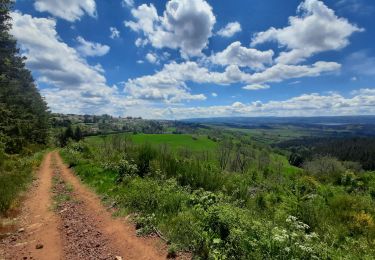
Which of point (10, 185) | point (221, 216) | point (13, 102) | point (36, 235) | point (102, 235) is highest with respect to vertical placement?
point (13, 102)

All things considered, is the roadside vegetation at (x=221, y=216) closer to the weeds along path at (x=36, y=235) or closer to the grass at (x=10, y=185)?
the weeds along path at (x=36, y=235)

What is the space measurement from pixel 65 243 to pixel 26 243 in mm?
1018


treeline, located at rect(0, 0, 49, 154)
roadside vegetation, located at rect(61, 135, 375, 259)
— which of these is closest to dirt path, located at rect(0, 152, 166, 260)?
roadside vegetation, located at rect(61, 135, 375, 259)

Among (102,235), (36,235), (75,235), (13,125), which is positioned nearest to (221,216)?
(102,235)

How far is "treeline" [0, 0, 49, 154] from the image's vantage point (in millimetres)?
23031

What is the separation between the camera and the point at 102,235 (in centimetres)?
775

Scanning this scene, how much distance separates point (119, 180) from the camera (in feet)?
43.4

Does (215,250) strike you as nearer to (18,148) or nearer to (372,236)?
(372,236)

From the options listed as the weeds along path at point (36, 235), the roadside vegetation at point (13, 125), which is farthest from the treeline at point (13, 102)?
the weeds along path at point (36, 235)

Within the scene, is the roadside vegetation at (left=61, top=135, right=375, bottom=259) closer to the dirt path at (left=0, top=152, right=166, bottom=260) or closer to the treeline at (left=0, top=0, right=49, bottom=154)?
the dirt path at (left=0, top=152, right=166, bottom=260)

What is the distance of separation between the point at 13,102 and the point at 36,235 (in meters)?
28.0

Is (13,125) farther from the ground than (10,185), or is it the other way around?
(13,125)

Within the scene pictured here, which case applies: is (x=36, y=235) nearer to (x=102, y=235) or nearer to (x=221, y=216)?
(x=102, y=235)

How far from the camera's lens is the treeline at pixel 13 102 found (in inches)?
907
